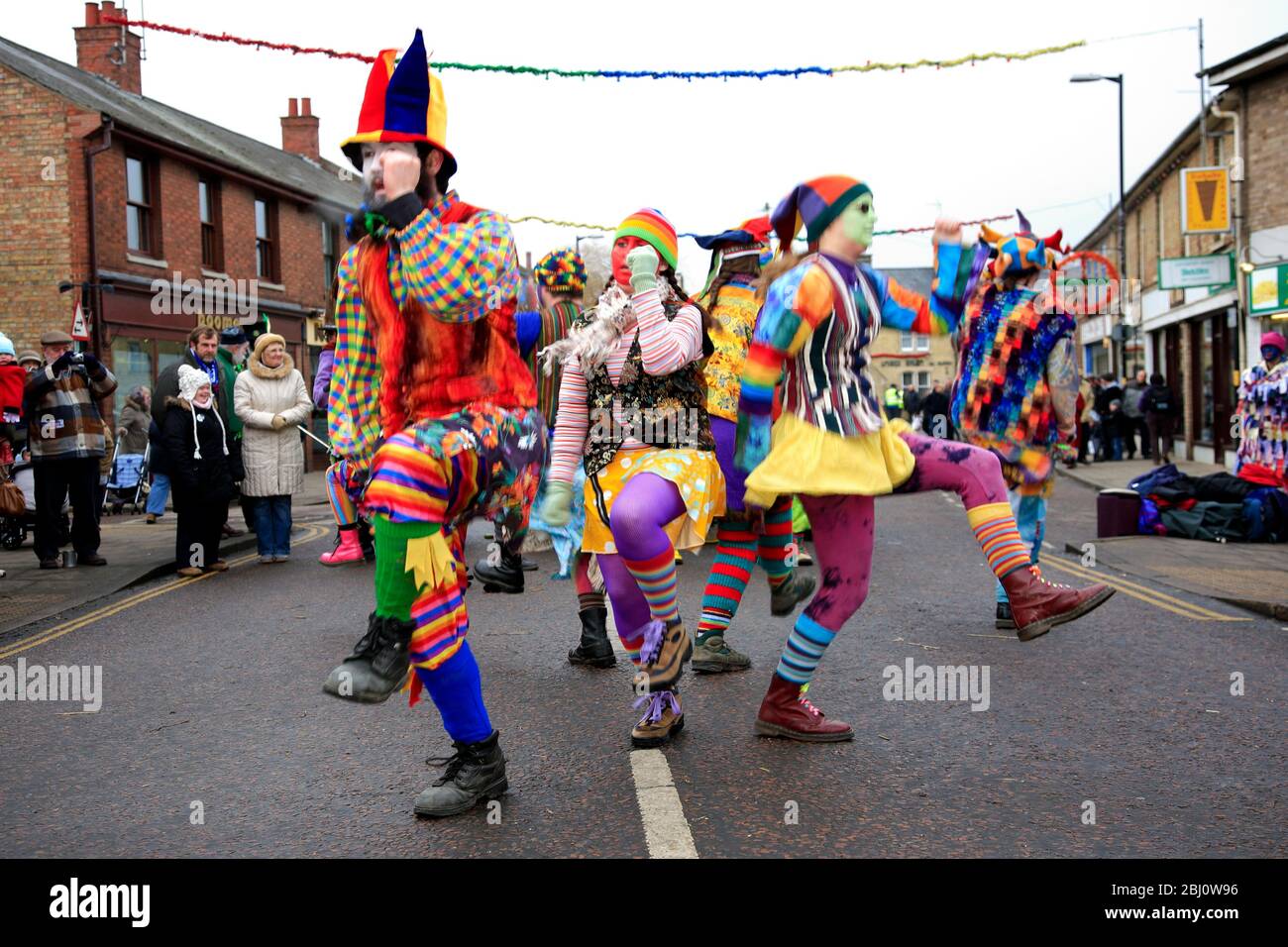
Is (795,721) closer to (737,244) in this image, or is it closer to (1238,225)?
(737,244)

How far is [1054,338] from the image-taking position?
21.8 ft

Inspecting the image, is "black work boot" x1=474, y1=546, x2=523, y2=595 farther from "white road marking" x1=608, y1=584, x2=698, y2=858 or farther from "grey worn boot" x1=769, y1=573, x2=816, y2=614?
"white road marking" x1=608, y1=584, x2=698, y2=858

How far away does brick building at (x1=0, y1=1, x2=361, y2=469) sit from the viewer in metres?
19.7

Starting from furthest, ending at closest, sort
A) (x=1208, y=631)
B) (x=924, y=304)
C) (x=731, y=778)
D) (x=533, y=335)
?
1. (x=1208, y=631)
2. (x=533, y=335)
3. (x=924, y=304)
4. (x=731, y=778)

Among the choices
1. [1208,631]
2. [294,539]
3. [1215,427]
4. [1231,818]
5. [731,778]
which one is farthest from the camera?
[1215,427]

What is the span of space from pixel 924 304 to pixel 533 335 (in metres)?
2.05

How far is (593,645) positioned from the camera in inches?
229

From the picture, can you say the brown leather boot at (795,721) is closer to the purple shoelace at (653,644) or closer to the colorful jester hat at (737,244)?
the purple shoelace at (653,644)

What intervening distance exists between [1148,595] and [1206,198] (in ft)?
54.5

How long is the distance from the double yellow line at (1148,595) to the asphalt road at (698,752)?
0.07 meters

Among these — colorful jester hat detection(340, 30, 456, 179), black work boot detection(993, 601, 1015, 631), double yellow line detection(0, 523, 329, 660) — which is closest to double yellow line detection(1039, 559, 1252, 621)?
black work boot detection(993, 601, 1015, 631)

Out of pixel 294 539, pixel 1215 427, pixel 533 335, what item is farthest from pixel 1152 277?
pixel 533 335

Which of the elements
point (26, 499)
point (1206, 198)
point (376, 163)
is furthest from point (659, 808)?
point (1206, 198)
